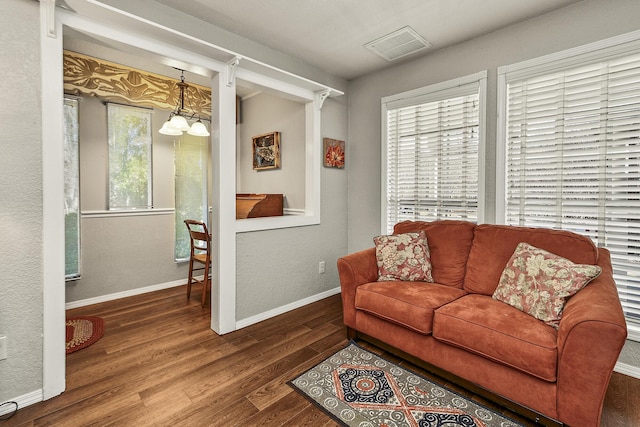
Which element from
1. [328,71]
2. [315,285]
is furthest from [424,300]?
[328,71]

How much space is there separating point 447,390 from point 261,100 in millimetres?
3837

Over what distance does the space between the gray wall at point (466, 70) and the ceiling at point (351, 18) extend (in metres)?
0.10

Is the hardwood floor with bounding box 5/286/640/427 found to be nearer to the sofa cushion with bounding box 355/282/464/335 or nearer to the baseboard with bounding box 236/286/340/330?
the baseboard with bounding box 236/286/340/330

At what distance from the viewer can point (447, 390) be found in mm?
1864

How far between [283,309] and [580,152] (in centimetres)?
283

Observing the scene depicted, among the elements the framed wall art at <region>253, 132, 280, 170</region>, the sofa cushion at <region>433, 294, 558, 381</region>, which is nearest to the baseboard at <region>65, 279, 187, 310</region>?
the framed wall art at <region>253, 132, 280, 170</region>

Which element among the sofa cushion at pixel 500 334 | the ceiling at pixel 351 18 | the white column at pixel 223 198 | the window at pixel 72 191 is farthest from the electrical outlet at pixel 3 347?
the sofa cushion at pixel 500 334

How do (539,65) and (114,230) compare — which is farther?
(114,230)

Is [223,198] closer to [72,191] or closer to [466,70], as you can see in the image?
[72,191]

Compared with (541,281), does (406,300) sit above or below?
below

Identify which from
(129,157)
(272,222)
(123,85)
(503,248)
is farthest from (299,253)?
(123,85)

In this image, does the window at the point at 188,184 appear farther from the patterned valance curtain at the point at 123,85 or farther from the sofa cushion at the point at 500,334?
the sofa cushion at the point at 500,334

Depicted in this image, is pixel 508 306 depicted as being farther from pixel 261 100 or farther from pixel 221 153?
pixel 261 100

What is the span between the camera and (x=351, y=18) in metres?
2.41
